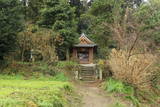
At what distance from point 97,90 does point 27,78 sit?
A: 536cm

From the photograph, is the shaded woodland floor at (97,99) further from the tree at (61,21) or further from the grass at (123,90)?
the tree at (61,21)

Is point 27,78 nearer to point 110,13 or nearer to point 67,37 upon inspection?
point 67,37

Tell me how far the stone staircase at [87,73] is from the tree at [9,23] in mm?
6379

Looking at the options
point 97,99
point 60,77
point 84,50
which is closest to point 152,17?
point 84,50

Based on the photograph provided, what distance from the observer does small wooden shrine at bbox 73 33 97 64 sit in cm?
3120

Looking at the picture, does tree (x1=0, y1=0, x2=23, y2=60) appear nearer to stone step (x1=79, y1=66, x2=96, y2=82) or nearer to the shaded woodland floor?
stone step (x1=79, y1=66, x2=96, y2=82)

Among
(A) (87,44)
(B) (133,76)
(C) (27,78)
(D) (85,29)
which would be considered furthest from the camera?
(D) (85,29)

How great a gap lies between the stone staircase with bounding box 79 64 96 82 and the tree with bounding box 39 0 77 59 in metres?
3.18

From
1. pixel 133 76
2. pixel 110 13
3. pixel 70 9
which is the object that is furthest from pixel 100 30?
pixel 133 76

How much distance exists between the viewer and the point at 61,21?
89.8ft

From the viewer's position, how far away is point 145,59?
768 inches

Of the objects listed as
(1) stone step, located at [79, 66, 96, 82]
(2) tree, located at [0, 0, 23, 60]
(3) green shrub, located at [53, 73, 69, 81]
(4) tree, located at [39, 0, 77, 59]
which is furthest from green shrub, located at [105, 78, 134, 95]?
(4) tree, located at [39, 0, 77, 59]

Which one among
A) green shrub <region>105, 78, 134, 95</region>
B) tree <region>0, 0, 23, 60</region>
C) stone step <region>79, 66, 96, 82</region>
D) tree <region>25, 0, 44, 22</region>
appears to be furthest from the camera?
tree <region>25, 0, 44, 22</region>

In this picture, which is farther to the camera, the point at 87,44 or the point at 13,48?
the point at 87,44
